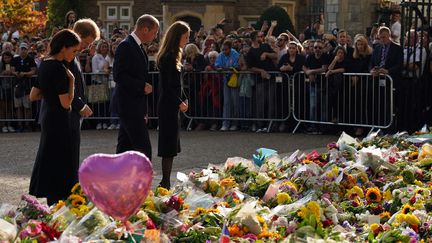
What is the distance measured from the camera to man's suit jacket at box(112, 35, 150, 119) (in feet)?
31.8

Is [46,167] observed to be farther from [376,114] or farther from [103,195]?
[376,114]

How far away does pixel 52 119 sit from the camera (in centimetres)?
835

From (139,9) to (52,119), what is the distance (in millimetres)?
35989

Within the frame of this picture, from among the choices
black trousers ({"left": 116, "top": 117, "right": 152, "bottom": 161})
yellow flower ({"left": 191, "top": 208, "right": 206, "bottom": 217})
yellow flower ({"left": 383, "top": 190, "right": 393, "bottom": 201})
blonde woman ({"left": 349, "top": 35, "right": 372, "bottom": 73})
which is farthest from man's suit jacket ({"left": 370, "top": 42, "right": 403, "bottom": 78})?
yellow flower ({"left": 191, "top": 208, "right": 206, "bottom": 217})

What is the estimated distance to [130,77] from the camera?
31.9 ft

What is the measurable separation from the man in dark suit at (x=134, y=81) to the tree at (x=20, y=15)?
36.7 m

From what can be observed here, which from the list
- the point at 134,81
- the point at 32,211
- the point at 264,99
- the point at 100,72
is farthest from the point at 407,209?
the point at 100,72

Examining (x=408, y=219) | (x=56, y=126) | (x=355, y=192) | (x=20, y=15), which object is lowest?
(x=355, y=192)

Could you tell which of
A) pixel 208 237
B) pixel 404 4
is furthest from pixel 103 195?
pixel 404 4

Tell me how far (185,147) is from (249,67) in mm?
3322

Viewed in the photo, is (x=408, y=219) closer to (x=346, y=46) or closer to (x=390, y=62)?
(x=390, y=62)

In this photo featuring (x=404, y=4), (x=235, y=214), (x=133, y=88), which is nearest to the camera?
(x=235, y=214)

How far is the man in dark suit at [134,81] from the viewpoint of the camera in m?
9.70

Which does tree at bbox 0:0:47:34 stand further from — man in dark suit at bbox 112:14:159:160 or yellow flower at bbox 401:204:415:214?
yellow flower at bbox 401:204:415:214
